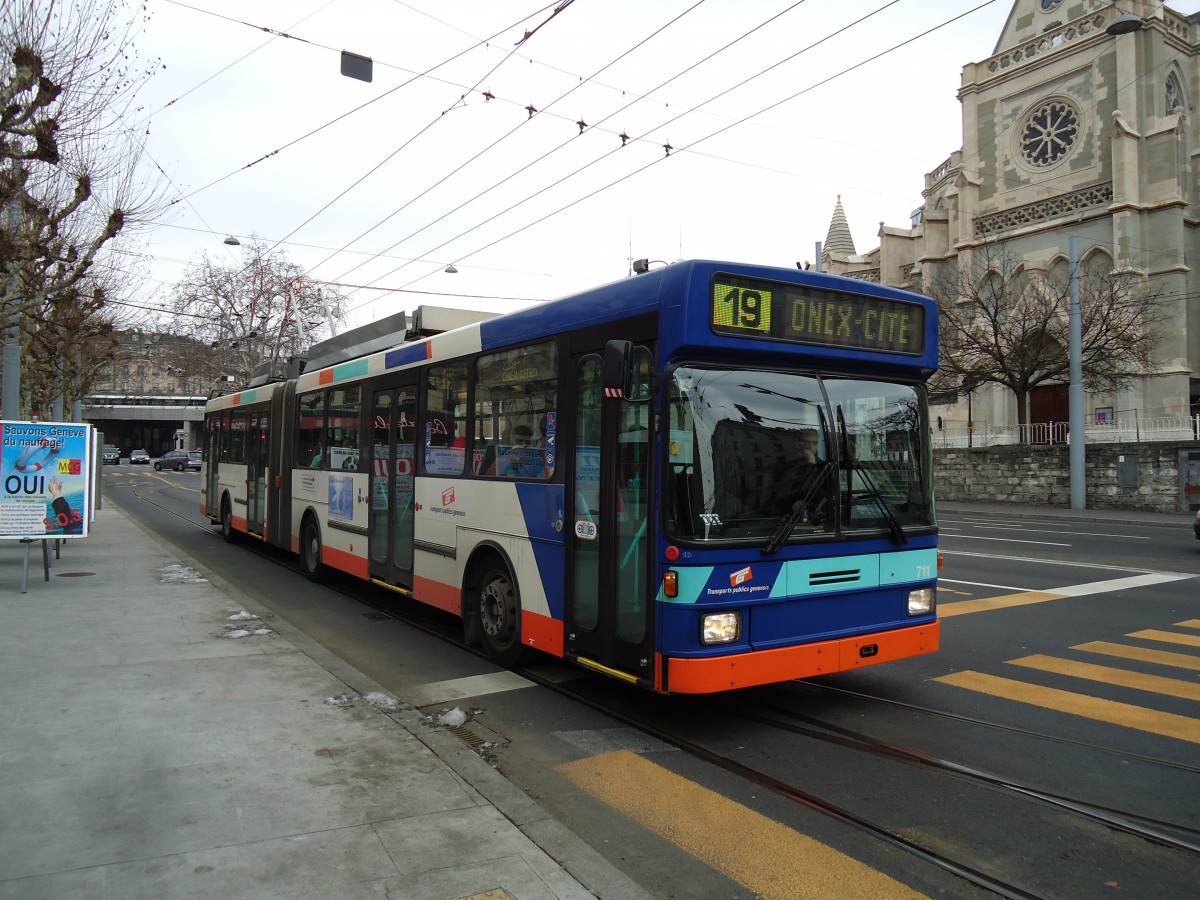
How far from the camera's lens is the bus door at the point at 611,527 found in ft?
17.8

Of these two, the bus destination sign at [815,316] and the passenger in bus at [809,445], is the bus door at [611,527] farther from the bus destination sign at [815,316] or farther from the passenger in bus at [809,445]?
the passenger in bus at [809,445]

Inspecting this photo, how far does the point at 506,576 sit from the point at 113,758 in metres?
3.21

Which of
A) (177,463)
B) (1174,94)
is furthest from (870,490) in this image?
(177,463)

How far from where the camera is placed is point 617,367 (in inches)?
204

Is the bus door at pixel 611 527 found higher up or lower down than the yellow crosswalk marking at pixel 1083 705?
higher up

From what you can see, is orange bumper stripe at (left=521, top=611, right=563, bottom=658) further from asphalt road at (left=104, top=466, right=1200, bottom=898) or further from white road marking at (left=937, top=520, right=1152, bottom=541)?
white road marking at (left=937, top=520, right=1152, bottom=541)

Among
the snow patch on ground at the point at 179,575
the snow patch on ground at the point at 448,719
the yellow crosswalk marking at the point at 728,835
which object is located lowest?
the yellow crosswalk marking at the point at 728,835

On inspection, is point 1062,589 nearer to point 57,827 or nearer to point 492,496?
point 492,496

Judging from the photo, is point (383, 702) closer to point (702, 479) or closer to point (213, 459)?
point (702, 479)

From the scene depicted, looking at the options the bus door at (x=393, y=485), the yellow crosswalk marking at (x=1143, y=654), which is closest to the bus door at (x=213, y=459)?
the bus door at (x=393, y=485)

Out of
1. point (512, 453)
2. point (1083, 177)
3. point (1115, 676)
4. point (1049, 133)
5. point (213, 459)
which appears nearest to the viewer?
point (1115, 676)

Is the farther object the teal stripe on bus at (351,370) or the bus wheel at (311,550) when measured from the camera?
the bus wheel at (311,550)

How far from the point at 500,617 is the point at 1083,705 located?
4.56m

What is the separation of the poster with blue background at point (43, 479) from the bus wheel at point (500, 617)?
6.65 m
